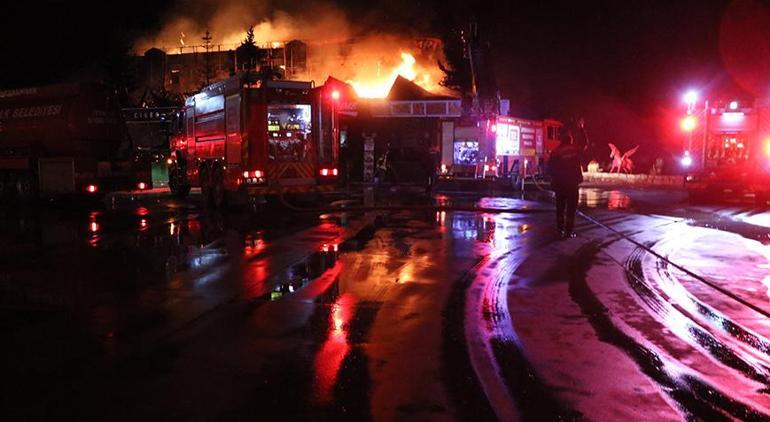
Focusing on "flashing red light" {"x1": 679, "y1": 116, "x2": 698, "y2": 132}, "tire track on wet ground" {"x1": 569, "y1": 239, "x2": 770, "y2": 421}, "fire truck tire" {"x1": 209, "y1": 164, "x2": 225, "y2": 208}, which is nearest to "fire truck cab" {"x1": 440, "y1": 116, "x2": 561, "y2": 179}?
"flashing red light" {"x1": 679, "y1": 116, "x2": 698, "y2": 132}

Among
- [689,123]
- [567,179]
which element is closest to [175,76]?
[689,123]

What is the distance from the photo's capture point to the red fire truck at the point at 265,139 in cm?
1528

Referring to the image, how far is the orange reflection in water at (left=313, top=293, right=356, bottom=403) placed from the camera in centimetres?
413

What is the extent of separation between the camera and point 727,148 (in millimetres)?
18797

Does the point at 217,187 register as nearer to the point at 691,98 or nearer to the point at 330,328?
the point at 330,328

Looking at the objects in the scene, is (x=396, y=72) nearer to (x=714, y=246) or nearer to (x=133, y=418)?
(x=714, y=246)

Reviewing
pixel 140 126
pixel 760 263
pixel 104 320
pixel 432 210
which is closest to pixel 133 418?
pixel 104 320

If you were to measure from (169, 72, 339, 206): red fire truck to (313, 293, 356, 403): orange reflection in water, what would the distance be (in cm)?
950

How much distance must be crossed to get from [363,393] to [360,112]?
29847mm

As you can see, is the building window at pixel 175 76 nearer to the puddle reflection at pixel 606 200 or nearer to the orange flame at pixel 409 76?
the orange flame at pixel 409 76

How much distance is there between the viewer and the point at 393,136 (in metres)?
34.0

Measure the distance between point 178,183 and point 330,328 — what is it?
15836 millimetres

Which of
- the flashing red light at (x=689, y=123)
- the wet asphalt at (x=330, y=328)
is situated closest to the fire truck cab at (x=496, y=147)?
the flashing red light at (x=689, y=123)

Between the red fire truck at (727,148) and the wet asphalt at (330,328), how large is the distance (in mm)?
7501
